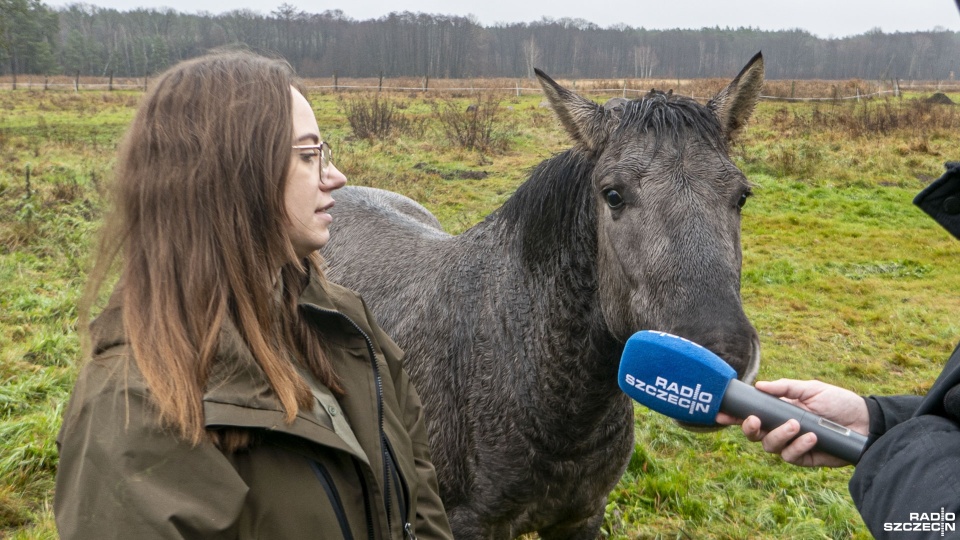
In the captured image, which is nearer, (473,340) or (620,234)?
(620,234)

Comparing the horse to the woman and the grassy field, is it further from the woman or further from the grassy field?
the woman

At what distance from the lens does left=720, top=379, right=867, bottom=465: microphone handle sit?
4.76ft

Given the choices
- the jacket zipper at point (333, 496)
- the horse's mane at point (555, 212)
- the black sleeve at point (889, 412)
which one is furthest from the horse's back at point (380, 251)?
the black sleeve at point (889, 412)

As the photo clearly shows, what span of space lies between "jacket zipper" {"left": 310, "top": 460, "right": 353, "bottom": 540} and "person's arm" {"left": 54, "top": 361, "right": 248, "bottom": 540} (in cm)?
20

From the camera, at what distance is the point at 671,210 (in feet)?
7.50

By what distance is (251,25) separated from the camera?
86312 millimetres

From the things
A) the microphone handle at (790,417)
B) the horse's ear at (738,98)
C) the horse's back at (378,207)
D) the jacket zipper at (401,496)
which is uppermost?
the horse's ear at (738,98)

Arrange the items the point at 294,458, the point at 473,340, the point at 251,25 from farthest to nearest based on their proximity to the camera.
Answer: the point at 251,25 → the point at 473,340 → the point at 294,458

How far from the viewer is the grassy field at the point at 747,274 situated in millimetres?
4234

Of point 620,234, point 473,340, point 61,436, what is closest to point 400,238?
point 473,340

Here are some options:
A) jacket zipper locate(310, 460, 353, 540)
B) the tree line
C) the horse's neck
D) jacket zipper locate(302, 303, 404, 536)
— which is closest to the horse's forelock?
the horse's neck

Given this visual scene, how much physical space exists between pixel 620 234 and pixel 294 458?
1.48 m

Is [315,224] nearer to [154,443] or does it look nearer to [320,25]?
[154,443]

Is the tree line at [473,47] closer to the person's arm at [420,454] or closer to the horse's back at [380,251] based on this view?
the horse's back at [380,251]
